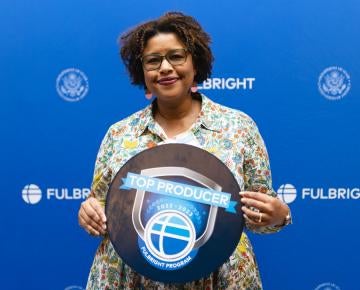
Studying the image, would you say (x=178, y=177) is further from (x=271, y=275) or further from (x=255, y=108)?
(x=271, y=275)

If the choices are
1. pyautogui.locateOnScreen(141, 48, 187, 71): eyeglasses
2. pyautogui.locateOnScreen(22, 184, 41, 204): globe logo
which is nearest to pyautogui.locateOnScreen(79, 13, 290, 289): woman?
pyautogui.locateOnScreen(141, 48, 187, 71): eyeglasses

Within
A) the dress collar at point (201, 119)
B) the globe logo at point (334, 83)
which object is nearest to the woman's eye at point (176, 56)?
the dress collar at point (201, 119)

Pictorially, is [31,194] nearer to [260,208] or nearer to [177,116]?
[177,116]

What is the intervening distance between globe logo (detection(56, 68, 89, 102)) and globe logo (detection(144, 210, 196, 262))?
0.98 meters

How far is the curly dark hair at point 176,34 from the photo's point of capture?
1.02 m

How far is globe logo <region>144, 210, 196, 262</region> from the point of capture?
87cm

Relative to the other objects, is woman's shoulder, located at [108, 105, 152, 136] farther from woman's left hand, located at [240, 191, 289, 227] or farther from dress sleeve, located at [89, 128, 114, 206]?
woman's left hand, located at [240, 191, 289, 227]

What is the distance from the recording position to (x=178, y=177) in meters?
0.89

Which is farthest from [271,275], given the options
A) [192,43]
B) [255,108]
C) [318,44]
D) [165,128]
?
[192,43]

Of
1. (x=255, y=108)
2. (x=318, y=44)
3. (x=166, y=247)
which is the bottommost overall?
(x=166, y=247)

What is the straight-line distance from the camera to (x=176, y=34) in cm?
102

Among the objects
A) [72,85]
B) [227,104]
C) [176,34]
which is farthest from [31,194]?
[176,34]

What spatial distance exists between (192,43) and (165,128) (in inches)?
7.6

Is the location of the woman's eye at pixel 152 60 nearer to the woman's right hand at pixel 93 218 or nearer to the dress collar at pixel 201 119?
the dress collar at pixel 201 119
